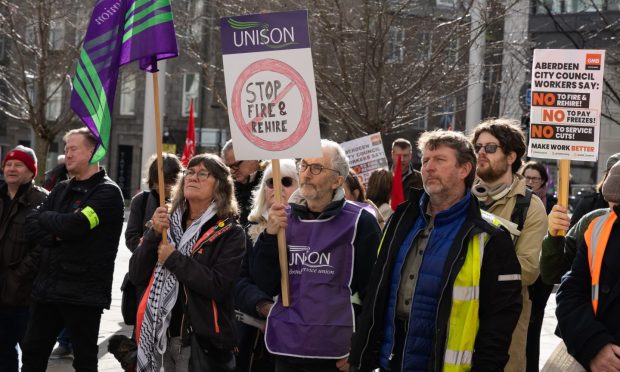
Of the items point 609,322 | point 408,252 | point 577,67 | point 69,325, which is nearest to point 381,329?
point 408,252

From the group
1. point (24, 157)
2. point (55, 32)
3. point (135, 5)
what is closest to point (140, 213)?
point (24, 157)

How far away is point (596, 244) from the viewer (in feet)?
14.3

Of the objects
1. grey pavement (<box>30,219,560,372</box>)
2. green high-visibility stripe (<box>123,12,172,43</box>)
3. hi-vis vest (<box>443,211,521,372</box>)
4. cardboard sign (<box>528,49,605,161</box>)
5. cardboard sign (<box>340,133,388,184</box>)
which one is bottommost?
grey pavement (<box>30,219,560,372</box>)

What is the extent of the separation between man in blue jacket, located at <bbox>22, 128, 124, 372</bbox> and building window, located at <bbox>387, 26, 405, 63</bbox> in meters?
7.75

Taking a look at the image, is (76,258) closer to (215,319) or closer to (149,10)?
(215,319)

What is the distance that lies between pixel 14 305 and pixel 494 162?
3.82 metres

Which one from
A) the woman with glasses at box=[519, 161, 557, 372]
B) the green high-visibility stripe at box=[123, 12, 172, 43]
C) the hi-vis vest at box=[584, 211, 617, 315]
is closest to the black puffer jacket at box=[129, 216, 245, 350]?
the green high-visibility stripe at box=[123, 12, 172, 43]

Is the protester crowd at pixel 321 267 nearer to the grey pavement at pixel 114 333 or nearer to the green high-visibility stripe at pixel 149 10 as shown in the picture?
the green high-visibility stripe at pixel 149 10

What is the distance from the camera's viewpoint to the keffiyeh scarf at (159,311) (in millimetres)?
5566

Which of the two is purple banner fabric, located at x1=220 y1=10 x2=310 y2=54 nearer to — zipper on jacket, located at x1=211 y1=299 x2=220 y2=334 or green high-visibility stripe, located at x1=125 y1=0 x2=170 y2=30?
green high-visibility stripe, located at x1=125 y1=0 x2=170 y2=30

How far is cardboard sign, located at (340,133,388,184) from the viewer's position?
417 inches

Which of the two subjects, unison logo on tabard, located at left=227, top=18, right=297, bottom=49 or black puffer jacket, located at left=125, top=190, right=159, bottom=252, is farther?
black puffer jacket, located at left=125, top=190, right=159, bottom=252

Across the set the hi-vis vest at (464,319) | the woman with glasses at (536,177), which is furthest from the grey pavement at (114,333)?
the hi-vis vest at (464,319)

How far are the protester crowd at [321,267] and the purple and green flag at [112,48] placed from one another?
0.71 meters
